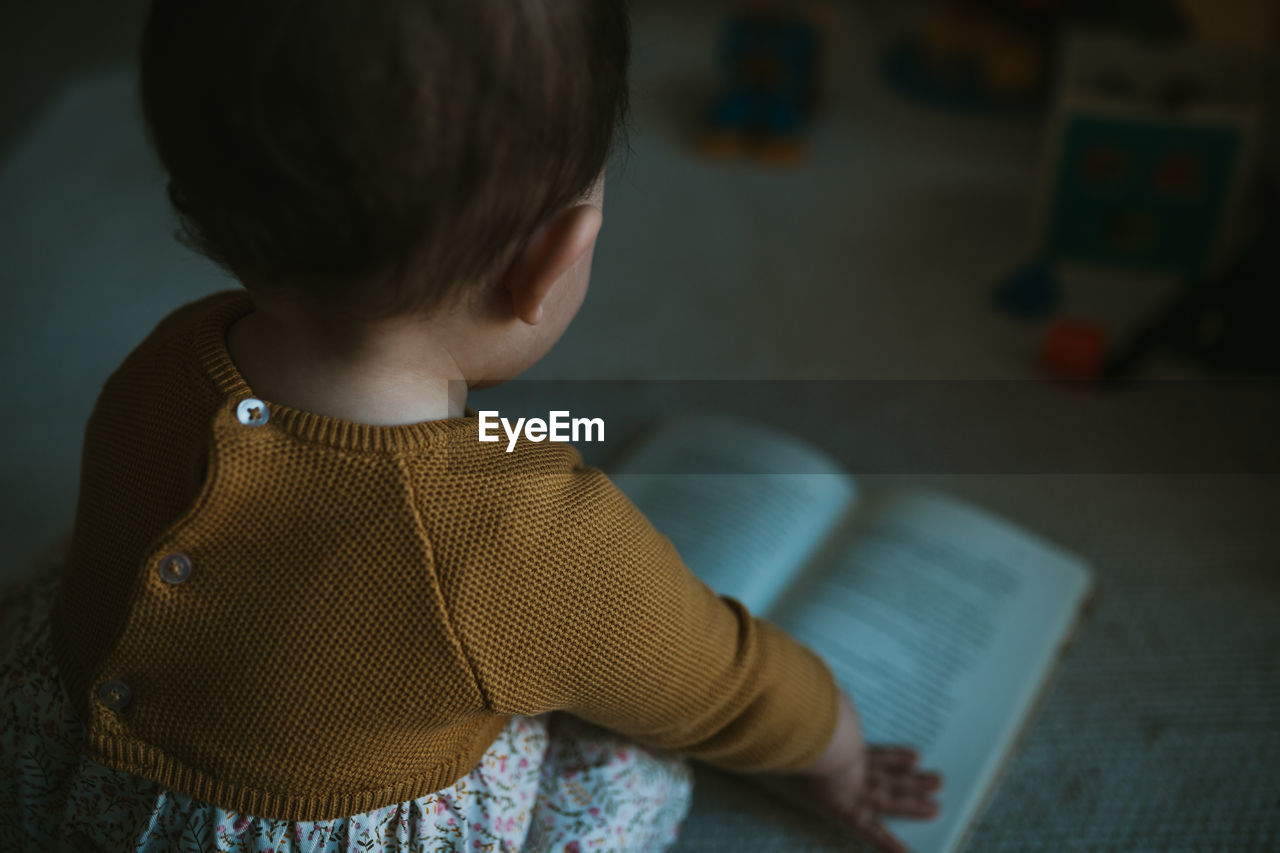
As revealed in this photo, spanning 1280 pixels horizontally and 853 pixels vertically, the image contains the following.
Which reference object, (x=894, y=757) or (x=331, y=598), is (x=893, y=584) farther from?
(x=331, y=598)

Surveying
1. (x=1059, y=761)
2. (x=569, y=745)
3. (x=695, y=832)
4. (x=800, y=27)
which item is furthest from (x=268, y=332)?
(x=800, y=27)

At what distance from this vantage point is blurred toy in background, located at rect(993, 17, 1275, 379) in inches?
45.2

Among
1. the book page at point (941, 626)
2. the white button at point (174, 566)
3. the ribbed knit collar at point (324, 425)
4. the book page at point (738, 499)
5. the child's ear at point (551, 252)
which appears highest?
the child's ear at point (551, 252)

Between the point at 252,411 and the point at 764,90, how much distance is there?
1140 mm

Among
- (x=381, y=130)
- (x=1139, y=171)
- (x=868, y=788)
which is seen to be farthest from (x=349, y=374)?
(x=1139, y=171)

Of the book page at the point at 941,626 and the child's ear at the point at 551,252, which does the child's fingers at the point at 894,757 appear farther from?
the child's ear at the point at 551,252

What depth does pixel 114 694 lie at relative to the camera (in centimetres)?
47

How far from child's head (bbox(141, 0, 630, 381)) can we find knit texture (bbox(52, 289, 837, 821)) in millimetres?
72

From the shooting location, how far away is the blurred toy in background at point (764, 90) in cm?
143

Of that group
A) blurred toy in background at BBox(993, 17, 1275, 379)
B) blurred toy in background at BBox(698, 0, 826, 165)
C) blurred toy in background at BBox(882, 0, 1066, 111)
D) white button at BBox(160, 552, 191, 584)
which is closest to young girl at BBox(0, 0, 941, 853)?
white button at BBox(160, 552, 191, 584)

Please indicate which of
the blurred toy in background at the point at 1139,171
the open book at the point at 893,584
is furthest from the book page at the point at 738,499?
the blurred toy in background at the point at 1139,171

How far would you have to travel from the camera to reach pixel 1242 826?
29.4 inches

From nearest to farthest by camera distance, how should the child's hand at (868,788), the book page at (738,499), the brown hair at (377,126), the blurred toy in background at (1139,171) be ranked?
the brown hair at (377,126) < the child's hand at (868,788) < the book page at (738,499) < the blurred toy in background at (1139,171)

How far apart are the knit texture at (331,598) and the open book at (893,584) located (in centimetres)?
29
